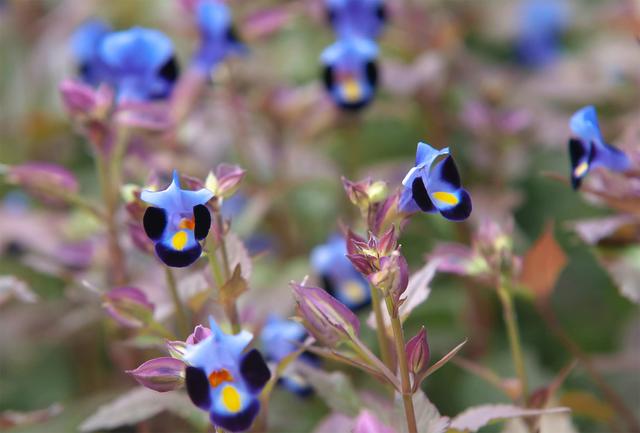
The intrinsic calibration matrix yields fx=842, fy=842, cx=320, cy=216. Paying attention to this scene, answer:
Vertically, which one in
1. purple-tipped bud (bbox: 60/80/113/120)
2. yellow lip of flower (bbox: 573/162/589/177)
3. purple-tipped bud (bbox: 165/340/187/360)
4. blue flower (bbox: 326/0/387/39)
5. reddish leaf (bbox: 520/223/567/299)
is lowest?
reddish leaf (bbox: 520/223/567/299)

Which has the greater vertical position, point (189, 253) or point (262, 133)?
point (189, 253)

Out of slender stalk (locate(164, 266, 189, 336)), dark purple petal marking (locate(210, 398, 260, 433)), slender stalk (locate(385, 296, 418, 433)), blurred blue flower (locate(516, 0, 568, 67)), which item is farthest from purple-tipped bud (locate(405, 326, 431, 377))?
blurred blue flower (locate(516, 0, 568, 67))

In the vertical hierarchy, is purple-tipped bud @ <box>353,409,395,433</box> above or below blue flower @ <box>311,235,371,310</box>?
above

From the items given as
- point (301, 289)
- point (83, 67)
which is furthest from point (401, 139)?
point (301, 289)

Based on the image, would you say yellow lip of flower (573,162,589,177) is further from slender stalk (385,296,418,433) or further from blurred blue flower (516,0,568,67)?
blurred blue flower (516,0,568,67)

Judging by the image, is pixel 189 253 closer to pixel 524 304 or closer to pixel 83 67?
pixel 83 67

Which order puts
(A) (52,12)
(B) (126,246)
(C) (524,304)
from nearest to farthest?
1. (B) (126,246)
2. (C) (524,304)
3. (A) (52,12)

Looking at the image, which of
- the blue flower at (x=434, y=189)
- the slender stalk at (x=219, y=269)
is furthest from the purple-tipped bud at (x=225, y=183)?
the blue flower at (x=434, y=189)
